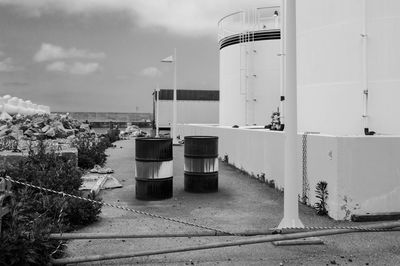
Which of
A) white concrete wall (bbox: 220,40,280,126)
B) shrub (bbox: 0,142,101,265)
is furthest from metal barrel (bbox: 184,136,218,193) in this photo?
white concrete wall (bbox: 220,40,280,126)

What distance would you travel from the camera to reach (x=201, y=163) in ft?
32.1

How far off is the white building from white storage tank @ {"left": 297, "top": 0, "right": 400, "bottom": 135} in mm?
21

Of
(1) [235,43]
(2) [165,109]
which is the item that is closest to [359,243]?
(1) [235,43]

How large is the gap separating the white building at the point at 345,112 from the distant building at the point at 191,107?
3389 centimetres

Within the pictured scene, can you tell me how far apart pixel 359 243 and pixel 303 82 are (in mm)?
6019

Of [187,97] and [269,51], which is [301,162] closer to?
[269,51]

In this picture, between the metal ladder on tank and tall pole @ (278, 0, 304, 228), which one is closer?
tall pole @ (278, 0, 304, 228)

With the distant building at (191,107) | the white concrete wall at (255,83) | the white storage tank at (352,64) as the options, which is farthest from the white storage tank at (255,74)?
the distant building at (191,107)

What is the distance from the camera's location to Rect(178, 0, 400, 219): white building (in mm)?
7035

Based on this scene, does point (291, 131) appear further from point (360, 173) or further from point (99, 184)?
point (99, 184)

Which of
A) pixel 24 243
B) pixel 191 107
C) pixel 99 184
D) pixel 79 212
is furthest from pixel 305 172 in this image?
pixel 191 107

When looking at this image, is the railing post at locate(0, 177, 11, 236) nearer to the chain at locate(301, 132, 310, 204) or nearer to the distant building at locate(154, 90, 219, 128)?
the chain at locate(301, 132, 310, 204)

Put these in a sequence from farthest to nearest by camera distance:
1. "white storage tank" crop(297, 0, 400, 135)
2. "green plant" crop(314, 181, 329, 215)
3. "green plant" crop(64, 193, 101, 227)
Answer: "white storage tank" crop(297, 0, 400, 135) < "green plant" crop(314, 181, 329, 215) < "green plant" crop(64, 193, 101, 227)

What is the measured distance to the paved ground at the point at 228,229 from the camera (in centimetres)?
505
